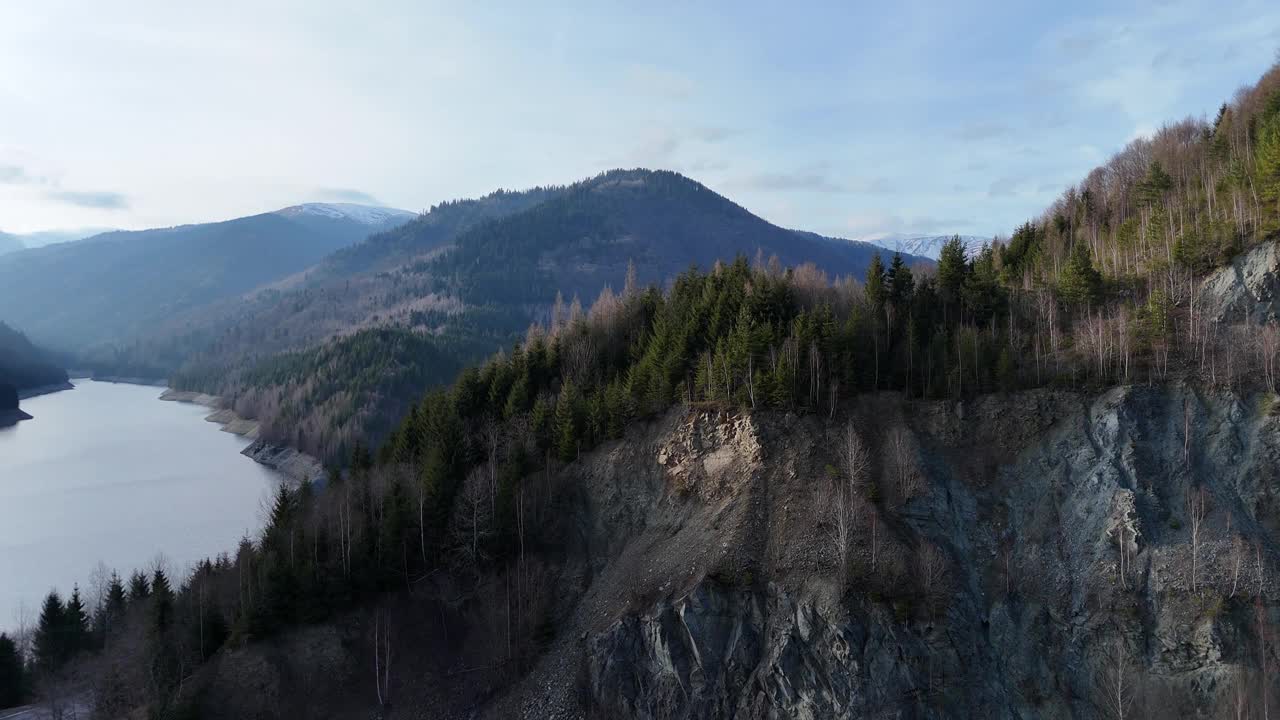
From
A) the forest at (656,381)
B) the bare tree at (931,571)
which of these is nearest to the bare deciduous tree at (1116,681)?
the bare tree at (931,571)

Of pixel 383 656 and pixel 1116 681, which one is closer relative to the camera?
pixel 1116 681

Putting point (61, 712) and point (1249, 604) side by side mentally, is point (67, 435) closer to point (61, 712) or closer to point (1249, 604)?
point (61, 712)

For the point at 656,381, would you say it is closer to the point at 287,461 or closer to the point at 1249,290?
the point at 1249,290

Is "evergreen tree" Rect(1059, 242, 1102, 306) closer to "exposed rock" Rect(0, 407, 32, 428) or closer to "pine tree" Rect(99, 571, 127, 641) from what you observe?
"pine tree" Rect(99, 571, 127, 641)

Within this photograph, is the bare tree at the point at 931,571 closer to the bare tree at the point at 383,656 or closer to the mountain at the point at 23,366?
the bare tree at the point at 383,656

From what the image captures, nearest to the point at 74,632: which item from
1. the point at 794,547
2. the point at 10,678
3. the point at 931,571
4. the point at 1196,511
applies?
the point at 10,678

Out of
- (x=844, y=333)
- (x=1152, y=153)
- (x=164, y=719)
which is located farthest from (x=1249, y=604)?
(x=1152, y=153)

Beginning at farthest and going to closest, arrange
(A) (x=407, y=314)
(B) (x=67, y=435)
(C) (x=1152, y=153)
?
(A) (x=407, y=314)
(B) (x=67, y=435)
(C) (x=1152, y=153)
